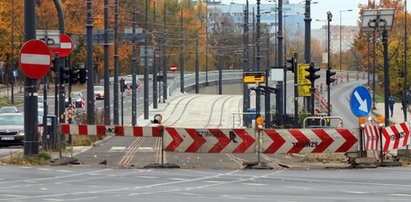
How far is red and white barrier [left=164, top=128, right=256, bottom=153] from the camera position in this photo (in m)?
26.2

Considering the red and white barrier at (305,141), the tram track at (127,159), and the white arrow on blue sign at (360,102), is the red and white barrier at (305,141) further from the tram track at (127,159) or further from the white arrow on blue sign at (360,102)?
the tram track at (127,159)

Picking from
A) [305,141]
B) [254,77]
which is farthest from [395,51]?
[305,141]

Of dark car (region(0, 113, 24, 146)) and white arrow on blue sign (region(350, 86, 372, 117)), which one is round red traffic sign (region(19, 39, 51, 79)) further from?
dark car (region(0, 113, 24, 146))

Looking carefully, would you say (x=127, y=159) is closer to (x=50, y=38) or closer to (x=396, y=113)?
(x=50, y=38)

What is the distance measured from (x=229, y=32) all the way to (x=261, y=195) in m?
125

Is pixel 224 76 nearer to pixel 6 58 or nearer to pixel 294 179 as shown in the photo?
pixel 6 58

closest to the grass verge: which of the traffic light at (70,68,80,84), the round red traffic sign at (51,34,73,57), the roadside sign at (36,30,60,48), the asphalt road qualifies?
the asphalt road

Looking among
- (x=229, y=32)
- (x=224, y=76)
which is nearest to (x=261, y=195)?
(x=224, y=76)

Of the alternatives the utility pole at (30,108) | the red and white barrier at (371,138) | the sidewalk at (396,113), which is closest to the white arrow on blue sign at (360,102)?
the red and white barrier at (371,138)

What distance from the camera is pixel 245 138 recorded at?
26266mm

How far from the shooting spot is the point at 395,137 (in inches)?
1056

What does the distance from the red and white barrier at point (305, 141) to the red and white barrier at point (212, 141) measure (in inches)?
18.5

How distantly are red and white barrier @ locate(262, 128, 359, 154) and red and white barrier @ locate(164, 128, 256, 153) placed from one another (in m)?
0.47

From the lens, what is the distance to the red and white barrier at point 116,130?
2603 cm
